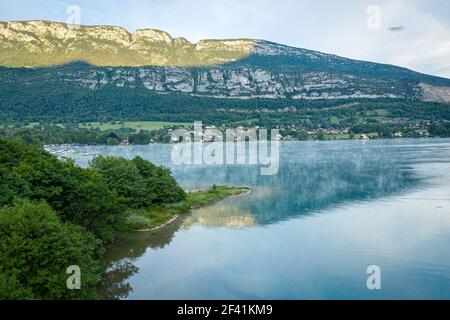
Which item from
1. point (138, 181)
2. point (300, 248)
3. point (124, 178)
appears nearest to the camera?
point (300, 248)

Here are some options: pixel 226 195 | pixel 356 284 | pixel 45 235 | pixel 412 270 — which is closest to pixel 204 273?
pixel 356 284

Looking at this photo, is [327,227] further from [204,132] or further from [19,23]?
[19,23]

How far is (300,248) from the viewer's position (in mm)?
25938

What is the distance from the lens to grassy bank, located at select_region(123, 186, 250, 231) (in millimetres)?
30875

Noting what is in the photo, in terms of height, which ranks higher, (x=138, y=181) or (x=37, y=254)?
(x=138, y=181)

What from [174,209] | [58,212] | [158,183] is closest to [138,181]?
[158,183]

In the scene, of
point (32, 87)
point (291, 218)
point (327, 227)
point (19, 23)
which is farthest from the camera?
point (19, 23)

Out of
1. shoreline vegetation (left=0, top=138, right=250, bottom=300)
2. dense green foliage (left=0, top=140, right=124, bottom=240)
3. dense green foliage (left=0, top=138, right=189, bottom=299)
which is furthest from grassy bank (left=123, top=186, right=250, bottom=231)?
dense green foliage (left=0, top=140, right=124, bottom=240)

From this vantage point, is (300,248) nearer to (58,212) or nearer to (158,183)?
(58,212)

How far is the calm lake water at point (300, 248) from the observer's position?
64.4 feet

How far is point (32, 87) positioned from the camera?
155 m

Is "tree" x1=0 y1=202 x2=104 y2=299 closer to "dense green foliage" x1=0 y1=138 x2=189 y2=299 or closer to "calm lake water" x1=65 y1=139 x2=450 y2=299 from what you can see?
"dense green foliage" x1=0 y1=138 x2=189 y2=299

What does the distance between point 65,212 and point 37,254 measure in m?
7.93
